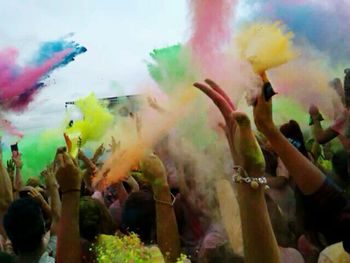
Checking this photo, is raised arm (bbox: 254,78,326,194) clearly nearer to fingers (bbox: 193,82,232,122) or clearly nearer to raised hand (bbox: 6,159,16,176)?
fingers (bbox: 193,82,232,122)

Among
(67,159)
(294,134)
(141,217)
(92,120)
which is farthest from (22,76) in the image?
(294,134)

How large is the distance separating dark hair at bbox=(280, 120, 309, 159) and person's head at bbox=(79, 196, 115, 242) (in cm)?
109

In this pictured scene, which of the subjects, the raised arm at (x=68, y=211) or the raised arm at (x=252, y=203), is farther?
the raised arm at (x=68, y=211)

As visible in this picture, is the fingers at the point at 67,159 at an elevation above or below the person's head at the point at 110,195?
above

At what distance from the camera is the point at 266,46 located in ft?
8.18

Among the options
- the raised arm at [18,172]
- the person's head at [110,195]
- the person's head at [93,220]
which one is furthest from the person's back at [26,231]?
the raised arm at [18,172]

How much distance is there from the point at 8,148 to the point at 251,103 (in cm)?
243

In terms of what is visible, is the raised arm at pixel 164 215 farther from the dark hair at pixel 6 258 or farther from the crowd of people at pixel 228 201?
the dark hair at pixel 6 258

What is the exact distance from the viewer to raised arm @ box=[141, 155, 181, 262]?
2.83 metres

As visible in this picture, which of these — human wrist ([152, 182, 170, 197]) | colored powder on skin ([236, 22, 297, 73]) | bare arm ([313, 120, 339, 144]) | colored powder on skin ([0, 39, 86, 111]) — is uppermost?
colored powder on skin ([0, 39, 86, 111])

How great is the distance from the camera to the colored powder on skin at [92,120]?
3668 mm

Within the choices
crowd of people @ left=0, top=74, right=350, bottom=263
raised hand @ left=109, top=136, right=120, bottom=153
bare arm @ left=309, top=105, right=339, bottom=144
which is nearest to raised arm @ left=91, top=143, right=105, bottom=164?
raised hand @ left=109, top=136, right=120, bottom=153

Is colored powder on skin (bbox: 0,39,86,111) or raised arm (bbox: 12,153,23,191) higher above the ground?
colored powder on skin (bbox: 0,39,86,111)

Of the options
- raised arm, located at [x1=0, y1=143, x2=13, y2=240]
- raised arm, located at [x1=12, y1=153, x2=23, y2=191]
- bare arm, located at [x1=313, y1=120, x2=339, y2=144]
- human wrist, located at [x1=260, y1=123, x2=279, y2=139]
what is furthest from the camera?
raised arm, located at [x1=12, y1=153, x2=23, y2=191]
